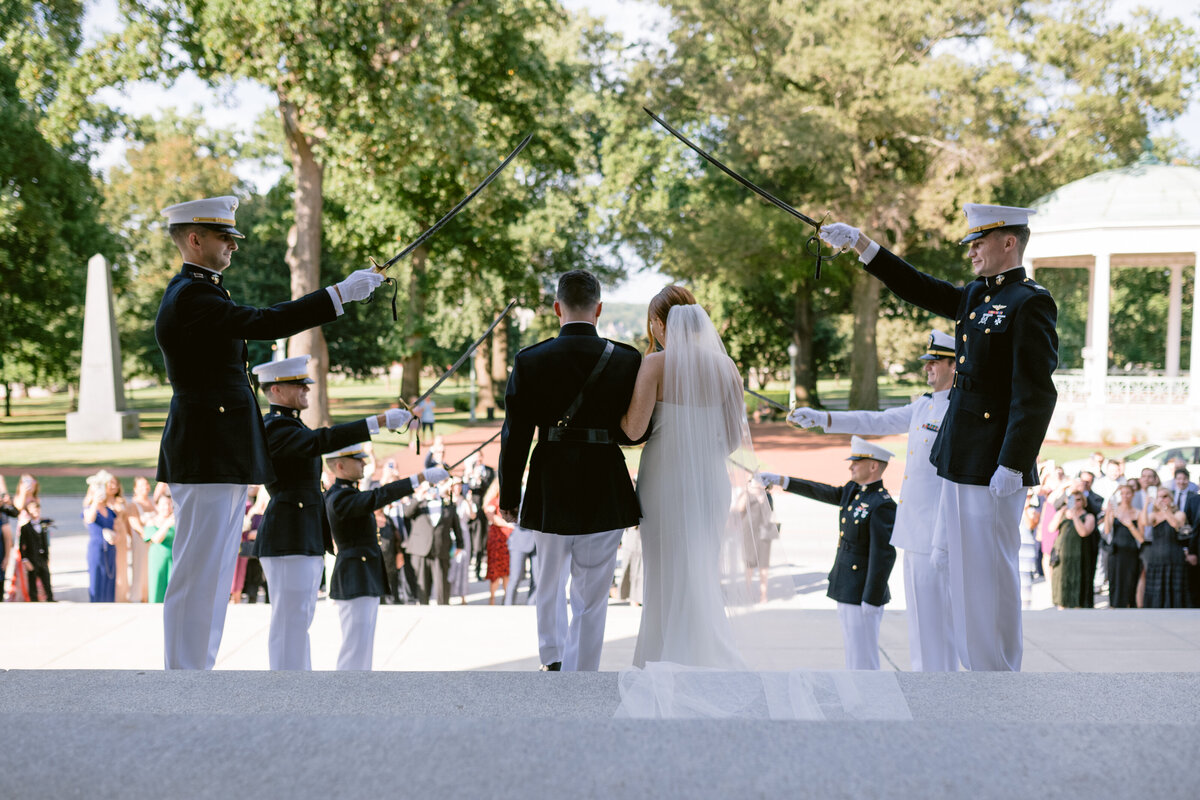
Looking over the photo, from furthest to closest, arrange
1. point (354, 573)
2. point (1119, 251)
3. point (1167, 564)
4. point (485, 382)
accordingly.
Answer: point (485, 382)
point (1119, 251)
point (1167, 564)
point (354, 573)

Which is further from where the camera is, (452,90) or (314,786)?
(452,90)

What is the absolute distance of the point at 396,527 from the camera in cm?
1116

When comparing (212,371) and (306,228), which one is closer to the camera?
(212,371)

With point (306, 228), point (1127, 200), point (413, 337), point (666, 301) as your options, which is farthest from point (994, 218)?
point (413, 337)

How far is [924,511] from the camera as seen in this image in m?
5.70

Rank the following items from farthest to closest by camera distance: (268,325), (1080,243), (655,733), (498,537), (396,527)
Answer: (1080,243) → (498,537) → (396,527) → (268,325) → (655,733)

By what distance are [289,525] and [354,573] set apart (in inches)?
28.1

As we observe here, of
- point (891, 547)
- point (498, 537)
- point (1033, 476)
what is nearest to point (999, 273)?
point (1033, 476)

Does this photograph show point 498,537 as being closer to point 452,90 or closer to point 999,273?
point 999,273

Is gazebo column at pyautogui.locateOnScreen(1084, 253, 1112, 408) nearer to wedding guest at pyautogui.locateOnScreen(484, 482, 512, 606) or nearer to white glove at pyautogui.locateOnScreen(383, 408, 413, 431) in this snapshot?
wedding guest at pyautogui.locateOnScreen(484, 482, 512, 606)

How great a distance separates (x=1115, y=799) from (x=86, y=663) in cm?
637

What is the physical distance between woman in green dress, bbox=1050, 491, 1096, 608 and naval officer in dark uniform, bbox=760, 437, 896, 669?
512cm

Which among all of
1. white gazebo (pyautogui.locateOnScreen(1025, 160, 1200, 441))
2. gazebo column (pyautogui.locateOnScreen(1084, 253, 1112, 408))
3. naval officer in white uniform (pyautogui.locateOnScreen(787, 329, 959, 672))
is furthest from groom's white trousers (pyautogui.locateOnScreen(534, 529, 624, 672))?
gazebo column (pyautogui.locateOnScreen(1084, 253, 1112, 408))

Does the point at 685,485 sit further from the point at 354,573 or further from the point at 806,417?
the point at 354,573
